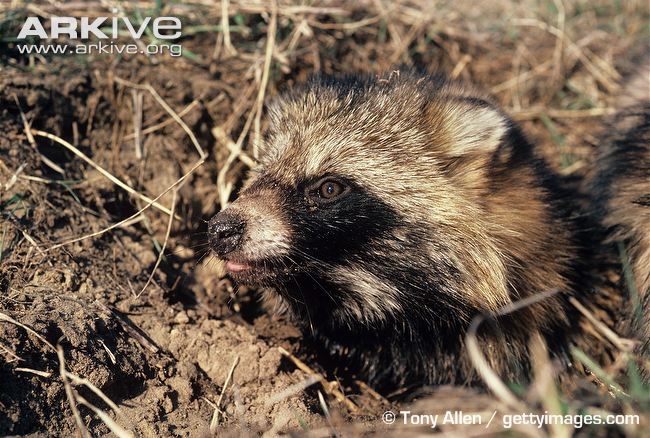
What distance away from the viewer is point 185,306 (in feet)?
17.5

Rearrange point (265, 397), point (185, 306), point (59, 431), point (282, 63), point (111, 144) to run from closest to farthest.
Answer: point (59, 431) → point (265, 397) → point (185, 306) → point (111, 144) → point (282, 63)

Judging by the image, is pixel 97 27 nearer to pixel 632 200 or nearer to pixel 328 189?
pixel 328 189

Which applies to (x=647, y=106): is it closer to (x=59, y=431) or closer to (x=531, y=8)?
(x=531, y=8)

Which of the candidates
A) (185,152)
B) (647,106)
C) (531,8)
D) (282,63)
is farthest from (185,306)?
(531,8)

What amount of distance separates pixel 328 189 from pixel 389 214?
44 centimetres

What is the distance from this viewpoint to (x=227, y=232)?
4.34m

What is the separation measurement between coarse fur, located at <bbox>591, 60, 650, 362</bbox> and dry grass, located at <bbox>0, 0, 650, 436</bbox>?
2.17 ft

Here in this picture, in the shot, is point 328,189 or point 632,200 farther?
point 632,200

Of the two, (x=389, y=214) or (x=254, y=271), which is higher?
(x=389, y=214)

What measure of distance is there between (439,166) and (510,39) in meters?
3.85

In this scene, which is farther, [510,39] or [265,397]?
[510,39]

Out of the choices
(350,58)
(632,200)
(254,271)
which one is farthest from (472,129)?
(350,58)

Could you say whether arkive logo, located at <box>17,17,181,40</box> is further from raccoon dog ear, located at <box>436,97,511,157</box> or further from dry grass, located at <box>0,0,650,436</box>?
raccoon dog ear, located at <box>436,97,511,157</box>

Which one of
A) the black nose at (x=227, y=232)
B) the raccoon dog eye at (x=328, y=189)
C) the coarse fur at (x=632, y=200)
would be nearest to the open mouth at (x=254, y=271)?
the black nose at (x=227, y=232)
